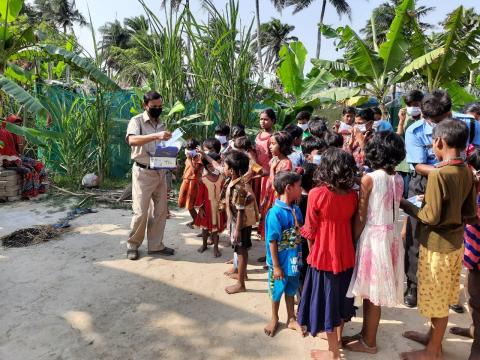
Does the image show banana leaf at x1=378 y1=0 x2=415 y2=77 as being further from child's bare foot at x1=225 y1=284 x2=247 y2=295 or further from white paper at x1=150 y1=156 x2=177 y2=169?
child's bare foot at x1=225 y1=284 x2=247 y2=295

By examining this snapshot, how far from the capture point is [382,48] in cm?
714

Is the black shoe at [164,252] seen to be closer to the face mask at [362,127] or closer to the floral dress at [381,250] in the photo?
the floral dress at [381,250]

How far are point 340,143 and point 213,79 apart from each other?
334 cm

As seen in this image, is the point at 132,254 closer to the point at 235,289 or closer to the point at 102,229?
the point at 102,229

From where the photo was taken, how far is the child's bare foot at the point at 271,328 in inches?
95.5

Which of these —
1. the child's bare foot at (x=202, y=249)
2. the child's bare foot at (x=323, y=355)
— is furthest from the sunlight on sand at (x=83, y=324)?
the child's bare foot at (x=202, y=249)

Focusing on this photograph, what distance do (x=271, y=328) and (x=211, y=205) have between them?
1656 millimetres

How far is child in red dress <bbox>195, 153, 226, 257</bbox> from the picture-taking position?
3828 millimetres

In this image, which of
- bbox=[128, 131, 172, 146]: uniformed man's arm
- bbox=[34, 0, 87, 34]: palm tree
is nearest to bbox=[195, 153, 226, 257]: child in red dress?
bbox=[128, 131, 172, 146]: uniformed man's arm

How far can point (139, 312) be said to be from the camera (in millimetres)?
2715

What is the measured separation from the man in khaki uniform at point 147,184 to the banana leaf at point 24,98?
39.8 inches

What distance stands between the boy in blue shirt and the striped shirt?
1.05 m

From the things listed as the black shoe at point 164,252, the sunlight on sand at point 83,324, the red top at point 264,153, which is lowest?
the sunlight on sand at point 83,324

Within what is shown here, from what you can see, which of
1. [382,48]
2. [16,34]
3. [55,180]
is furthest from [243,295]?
[382,48]
